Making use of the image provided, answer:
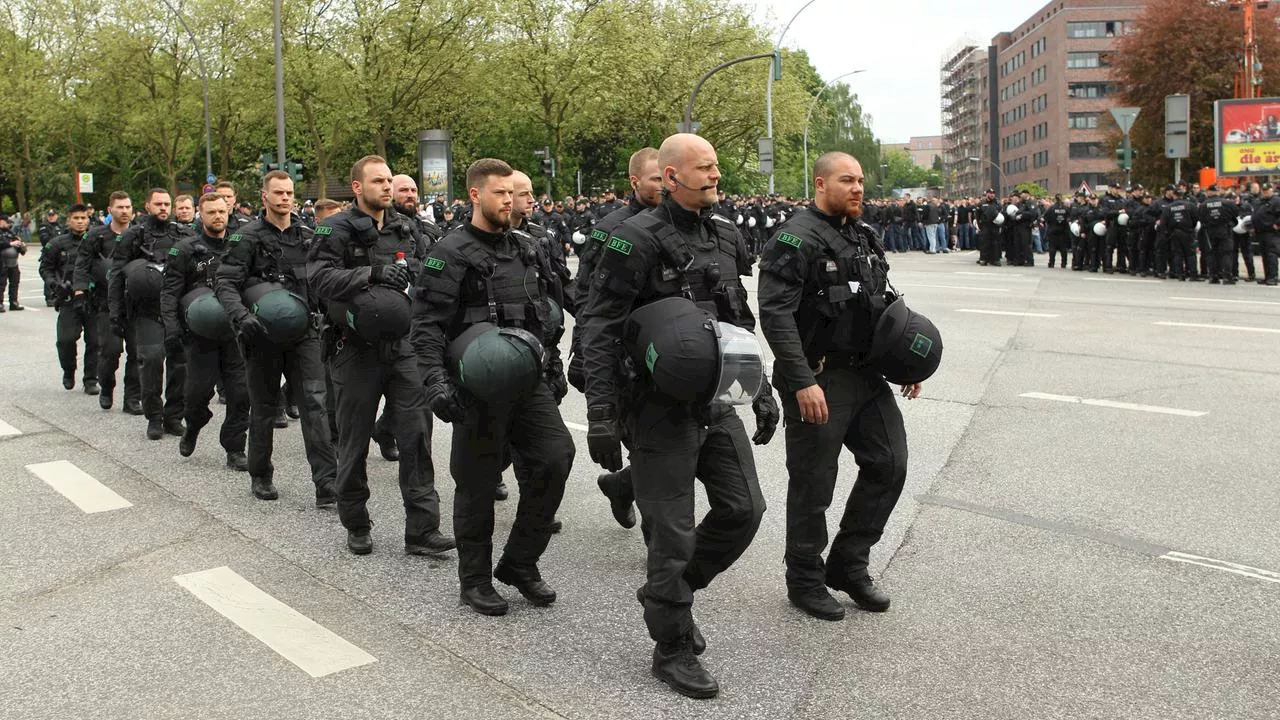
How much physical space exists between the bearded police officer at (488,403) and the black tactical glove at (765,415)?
0.95 m

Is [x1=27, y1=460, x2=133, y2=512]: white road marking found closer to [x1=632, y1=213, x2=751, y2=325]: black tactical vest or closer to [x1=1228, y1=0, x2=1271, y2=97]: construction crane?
[x1=632, y1=213, x2=751, y2=325]: black tactical vest

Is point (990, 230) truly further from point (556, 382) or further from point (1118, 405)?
point (556, 382)

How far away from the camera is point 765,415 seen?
14.7 feet

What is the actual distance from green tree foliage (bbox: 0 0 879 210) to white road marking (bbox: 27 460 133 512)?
1605 inches

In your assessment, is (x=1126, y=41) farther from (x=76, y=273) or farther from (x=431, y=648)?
(x=431, y=648)

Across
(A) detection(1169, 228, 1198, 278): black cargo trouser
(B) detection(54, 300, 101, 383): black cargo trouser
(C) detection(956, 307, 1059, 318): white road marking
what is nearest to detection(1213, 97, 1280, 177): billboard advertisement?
(A) detection(1169, 228, 1198, 278): black cargo trouser

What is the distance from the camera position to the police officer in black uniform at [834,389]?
15.7 feet

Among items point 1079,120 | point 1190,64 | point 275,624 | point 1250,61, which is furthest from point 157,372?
point 1079,120

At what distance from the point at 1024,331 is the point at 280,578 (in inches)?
455

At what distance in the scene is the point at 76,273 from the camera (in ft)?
37.4

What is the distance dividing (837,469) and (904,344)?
59 cm

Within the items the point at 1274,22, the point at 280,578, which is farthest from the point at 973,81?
the point at 280,578

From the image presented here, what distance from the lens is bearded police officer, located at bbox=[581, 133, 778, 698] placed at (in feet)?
13.9

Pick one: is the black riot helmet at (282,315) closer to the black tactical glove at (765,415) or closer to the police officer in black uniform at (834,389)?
the police officer in black uniform at (834,389)
